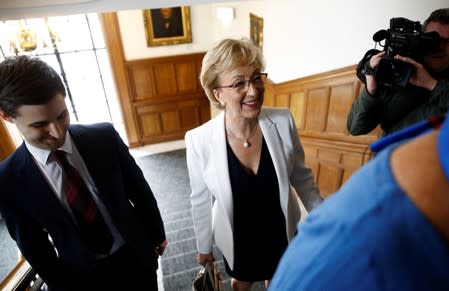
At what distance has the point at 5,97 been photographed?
874 mm

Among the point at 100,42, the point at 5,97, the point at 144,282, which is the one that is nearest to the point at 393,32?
the point at 5,97

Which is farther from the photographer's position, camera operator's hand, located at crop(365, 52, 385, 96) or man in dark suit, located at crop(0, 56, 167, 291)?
camera operator's hand, located at crop(365, 52, 385, 96)

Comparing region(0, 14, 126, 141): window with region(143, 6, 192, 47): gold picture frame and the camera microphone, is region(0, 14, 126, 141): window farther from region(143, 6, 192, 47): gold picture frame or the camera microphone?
the camera microphone

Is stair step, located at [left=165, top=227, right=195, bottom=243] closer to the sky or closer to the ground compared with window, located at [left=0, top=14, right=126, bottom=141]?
closer to the ground

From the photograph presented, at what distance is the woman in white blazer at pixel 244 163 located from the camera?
1184 millimetres

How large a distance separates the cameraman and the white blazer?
19.3 inches

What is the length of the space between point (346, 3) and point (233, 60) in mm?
1578

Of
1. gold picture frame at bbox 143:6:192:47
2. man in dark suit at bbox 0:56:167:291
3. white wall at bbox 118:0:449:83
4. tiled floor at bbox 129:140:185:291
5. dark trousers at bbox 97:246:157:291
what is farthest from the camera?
tiled floor at bbox 129:140:185:291

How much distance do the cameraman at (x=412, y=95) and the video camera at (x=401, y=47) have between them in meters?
0.03

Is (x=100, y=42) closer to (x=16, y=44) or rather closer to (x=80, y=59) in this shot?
(x=80, y=59)

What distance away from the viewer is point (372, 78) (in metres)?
1.43

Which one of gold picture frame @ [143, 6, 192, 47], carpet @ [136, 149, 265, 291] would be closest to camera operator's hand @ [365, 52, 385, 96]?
carpet @ [136, 149, 265, 291]

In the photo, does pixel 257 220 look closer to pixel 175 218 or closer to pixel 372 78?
pixel 372 78

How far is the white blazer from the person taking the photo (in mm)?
1262
